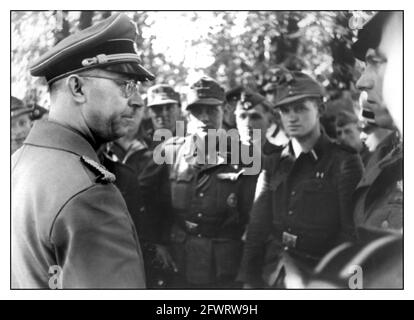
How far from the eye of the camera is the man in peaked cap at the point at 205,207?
442 cm

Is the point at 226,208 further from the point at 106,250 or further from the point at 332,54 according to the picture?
the point at 332,54

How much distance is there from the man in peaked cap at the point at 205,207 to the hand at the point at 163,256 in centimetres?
4

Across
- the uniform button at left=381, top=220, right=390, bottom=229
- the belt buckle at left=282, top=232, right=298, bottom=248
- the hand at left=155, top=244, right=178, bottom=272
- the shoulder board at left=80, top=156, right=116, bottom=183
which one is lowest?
the hand at left=155, top=244, right=178, bottom=272

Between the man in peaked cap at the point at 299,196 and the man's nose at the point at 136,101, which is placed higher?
the man's nose at the point at 136,101

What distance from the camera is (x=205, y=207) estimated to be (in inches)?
175

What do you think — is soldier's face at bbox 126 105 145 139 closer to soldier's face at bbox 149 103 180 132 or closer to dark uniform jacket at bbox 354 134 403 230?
soldier's face at bbox 149 103 180 132

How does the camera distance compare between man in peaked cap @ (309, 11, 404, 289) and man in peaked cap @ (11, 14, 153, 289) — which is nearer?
man in peaked cap @ (11, 14, 153, 289)

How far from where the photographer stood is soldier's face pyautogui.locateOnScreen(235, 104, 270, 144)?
443cm

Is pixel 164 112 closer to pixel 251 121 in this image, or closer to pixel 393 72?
pixel 251 121

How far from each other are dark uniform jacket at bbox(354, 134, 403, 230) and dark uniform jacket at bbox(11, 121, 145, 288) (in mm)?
1541

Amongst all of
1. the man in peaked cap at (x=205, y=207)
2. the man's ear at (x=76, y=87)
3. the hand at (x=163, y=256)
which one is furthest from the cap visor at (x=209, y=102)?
the hand at (x=163, y=256)

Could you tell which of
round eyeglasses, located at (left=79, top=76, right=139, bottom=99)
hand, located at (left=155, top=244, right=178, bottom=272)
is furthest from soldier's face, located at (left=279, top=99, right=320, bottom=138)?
hand, located at (left=155, top=244, right=178, bottom=272)

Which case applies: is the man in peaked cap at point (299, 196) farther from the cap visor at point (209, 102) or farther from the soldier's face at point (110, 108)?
the soldier's face at point (110, 108)

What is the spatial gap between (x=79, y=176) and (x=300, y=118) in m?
1.55
